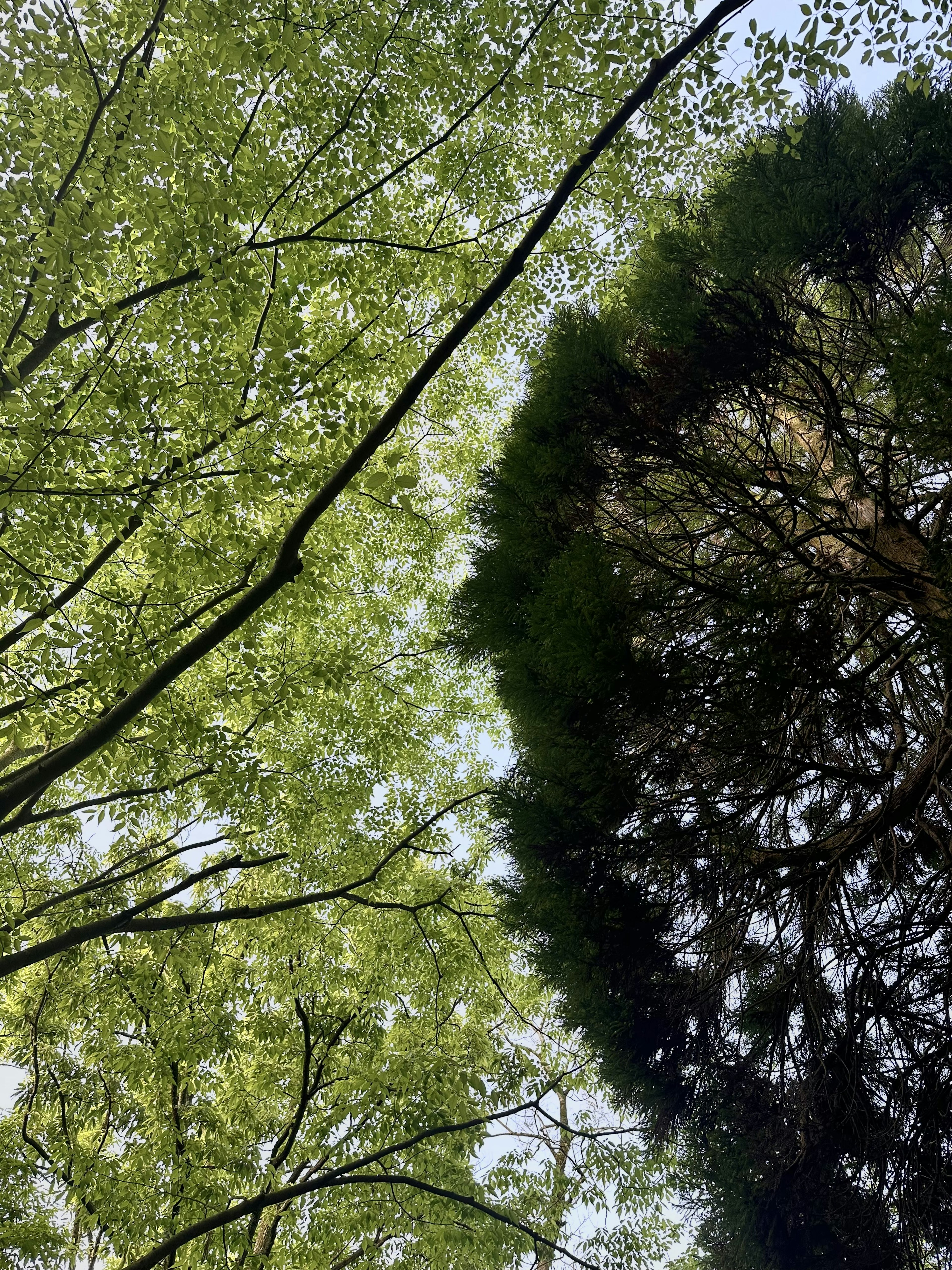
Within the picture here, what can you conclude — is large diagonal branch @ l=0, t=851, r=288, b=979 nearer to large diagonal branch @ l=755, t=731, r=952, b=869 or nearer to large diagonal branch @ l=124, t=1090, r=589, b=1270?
large diagonal branch @ l=124, t=1090, r=589, b=1270

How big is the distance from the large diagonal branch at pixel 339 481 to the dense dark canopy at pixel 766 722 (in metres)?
1.13

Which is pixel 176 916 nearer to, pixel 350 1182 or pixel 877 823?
pixel 350 1182

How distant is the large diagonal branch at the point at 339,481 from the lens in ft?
9.07

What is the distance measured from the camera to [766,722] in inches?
146

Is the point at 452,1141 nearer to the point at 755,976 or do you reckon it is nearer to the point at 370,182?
the point at 755,976

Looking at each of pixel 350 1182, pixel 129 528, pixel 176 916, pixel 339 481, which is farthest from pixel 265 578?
pixel 350 1182

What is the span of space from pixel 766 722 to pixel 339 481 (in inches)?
92.9

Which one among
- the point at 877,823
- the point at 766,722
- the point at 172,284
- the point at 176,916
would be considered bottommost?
the point at 877,823

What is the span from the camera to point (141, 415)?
374 centimetres

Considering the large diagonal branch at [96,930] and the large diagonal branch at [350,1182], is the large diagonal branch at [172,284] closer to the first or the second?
the large diagonal branch at [96,930]

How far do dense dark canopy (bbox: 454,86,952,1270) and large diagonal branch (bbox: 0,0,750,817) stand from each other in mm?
1126

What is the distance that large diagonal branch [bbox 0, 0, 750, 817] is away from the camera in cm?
277

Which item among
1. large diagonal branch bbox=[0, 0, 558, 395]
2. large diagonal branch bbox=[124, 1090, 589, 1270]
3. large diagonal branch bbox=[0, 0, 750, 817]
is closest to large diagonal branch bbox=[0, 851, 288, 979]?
large diagonal branch bbox=[0, 0, 750, 817]

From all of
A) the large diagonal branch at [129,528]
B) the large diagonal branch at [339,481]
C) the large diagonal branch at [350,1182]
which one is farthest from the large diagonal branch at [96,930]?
the large diagonal branch at [350,1182]
